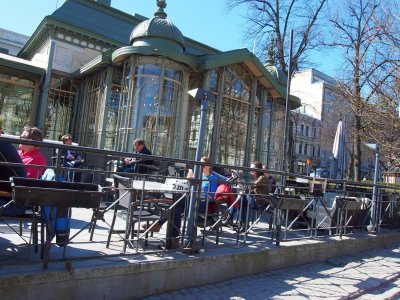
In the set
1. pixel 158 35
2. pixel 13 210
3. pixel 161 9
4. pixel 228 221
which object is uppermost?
pixel 161 9

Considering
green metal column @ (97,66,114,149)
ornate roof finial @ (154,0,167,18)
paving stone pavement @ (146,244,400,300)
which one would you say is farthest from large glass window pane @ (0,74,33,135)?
paving stone pavement @ (146,244,400,300)

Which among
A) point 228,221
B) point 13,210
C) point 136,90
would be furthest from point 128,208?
point 136,90

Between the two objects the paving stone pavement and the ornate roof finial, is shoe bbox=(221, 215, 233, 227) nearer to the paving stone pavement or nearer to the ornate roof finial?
the paving stone pavement

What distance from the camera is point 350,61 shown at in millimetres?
13453

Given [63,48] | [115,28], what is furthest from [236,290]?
[115,28]

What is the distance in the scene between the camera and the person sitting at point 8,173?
3467 millimetres

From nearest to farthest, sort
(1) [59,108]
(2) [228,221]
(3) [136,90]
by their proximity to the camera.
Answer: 1. (2) [228,221]
2. (3) [136,90]
3. (1) [59,108]

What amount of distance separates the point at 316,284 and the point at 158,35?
26.7ft

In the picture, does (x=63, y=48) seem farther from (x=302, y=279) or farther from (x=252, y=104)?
(x=302, y=279)

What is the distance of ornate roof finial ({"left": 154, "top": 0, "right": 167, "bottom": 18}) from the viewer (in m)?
11.5

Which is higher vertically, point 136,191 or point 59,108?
point 59,108

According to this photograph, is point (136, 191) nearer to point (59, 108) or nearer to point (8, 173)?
point (8, 173)

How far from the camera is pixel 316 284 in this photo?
199 inches

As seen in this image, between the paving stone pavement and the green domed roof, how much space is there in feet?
24.1
